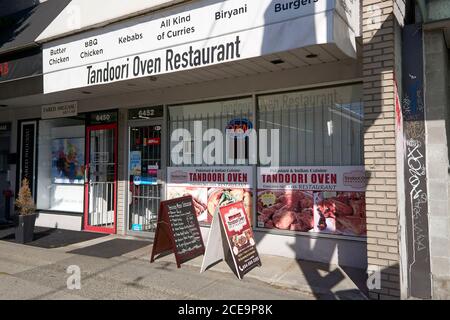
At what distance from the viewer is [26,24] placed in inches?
323

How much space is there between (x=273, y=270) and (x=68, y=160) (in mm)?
6067

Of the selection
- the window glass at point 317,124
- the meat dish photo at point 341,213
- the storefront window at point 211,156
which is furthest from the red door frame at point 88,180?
the meat dish photo at point 341,213

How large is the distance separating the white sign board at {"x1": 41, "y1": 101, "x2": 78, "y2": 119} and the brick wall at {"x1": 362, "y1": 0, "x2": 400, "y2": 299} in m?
6.50

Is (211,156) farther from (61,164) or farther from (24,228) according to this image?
(61,164)

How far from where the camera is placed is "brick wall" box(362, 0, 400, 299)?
4.35 metres

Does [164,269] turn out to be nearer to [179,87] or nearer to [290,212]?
[290,212]

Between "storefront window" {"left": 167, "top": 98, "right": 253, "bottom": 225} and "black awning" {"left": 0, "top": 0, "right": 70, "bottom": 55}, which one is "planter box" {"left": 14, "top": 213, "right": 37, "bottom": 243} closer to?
"storefront window" {"left": 167, "top": 98, "right": 253, "bottom": 225}

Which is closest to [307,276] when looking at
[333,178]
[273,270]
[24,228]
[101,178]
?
[273,270]

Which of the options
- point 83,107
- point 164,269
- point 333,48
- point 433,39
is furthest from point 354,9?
point 83,107

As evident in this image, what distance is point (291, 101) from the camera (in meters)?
6.45

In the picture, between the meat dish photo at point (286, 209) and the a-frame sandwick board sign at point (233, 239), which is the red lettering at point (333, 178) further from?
the a-frame sandwick board sign at point (233, 239)

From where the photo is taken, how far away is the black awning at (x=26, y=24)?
7.53 meters

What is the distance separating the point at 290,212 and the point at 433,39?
3176mm

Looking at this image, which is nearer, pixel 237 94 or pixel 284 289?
pixel 284 289
